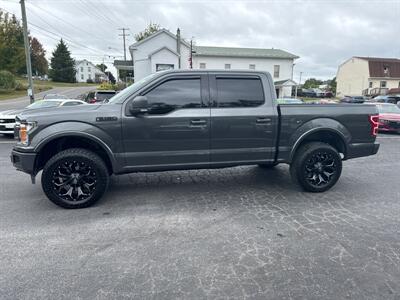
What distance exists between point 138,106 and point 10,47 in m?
55.4

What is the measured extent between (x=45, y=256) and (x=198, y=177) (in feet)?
10.8

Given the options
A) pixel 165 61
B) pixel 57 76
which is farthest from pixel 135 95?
pixel 57 76

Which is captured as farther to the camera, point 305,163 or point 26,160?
point 305,163

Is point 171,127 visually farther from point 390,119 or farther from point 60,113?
point 390,119

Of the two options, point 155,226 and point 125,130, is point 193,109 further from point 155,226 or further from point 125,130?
point 155,226

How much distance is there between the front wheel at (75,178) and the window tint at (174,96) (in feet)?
3.72

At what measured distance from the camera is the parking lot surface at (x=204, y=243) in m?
2.54

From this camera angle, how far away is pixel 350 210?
421 cm

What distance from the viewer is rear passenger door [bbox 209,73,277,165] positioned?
4.46 metres

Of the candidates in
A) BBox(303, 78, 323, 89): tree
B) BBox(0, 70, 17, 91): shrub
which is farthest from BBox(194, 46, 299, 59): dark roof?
BBox(303, 78, 323, 89): tree

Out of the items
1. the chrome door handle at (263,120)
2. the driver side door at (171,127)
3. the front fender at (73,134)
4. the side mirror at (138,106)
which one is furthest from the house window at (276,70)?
the front fender at (73,134)

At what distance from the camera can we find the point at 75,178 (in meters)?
4.15

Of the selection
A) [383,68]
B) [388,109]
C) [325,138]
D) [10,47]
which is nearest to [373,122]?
[325,138]

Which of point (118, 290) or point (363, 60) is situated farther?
point (363, 60)
